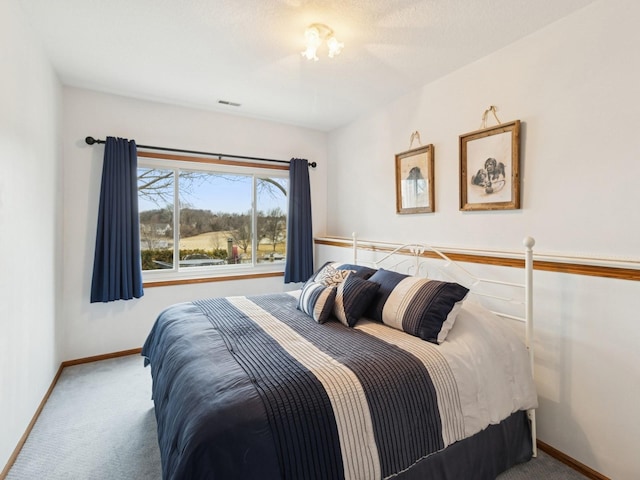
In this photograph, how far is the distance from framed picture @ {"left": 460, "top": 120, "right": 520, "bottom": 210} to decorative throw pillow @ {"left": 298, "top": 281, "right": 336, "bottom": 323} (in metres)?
1.26

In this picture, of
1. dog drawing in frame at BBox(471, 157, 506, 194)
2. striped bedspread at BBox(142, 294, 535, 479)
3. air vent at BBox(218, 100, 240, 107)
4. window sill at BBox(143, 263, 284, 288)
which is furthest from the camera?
window sill at BBox(143, 263, 284, 288)

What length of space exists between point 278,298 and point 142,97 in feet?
7.84

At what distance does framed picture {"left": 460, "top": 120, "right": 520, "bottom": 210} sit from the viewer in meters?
2.17

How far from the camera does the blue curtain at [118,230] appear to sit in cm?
300

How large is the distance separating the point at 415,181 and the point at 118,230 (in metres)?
2.79

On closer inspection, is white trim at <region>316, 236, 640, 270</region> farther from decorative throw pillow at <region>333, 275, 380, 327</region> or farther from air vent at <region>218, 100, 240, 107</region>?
air vent at <region>218, 100, 240, 107</region>

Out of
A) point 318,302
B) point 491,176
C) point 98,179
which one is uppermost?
point 98,179

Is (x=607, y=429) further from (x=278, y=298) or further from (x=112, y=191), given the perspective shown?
(x=112, y=191)

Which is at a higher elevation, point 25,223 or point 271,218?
point 271,218

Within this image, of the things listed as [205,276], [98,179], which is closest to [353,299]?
[205,276]

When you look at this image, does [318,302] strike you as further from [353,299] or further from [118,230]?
[118,230]

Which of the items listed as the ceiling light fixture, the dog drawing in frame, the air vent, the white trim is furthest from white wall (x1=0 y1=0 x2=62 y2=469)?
the dog drawing in frame

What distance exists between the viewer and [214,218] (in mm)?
3783

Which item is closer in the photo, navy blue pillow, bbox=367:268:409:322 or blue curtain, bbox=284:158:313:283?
navy blue pillow, bbox=367:268:409:322
